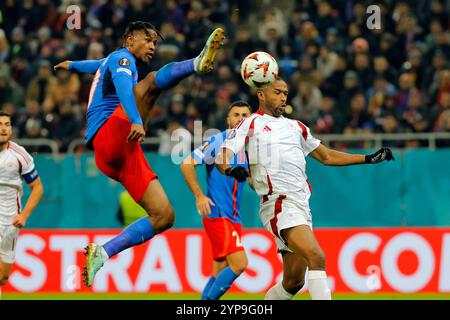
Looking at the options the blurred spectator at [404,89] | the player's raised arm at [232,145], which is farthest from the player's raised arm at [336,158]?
the blurred spectator at [404,89]

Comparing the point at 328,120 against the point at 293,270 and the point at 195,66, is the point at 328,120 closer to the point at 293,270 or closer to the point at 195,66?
the point at 293,270

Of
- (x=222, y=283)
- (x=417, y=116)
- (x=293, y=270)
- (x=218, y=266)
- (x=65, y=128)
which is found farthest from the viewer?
(x=65, y=128)

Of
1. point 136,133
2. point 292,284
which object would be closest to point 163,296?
point 292,284

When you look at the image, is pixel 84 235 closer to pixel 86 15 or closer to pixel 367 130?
pixel 367 130

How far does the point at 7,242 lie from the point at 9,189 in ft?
1.98

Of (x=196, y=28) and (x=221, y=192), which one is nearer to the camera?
(x=221, y=192)

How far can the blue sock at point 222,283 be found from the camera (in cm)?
1125

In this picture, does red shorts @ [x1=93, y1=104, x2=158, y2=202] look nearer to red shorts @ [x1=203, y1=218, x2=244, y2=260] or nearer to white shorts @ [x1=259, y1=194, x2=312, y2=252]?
white shorts @ [x1=259, y1=194, x2=312, y2=252]

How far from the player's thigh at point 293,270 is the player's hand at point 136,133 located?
1.68 metres

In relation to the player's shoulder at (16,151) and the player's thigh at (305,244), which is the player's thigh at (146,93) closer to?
the player's thigh at (305,244)

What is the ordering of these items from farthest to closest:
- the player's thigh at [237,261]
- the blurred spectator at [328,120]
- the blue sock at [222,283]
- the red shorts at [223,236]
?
the blurred spectator at [328,120] → the red shorts at [223,236] → the player's thigh at [237,261] → the blue sock at [222,283]

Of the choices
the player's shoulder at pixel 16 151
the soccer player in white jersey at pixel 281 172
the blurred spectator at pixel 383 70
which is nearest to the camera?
the soccer player in white jersey at pixel 281 172

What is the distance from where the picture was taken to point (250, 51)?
19.4m
